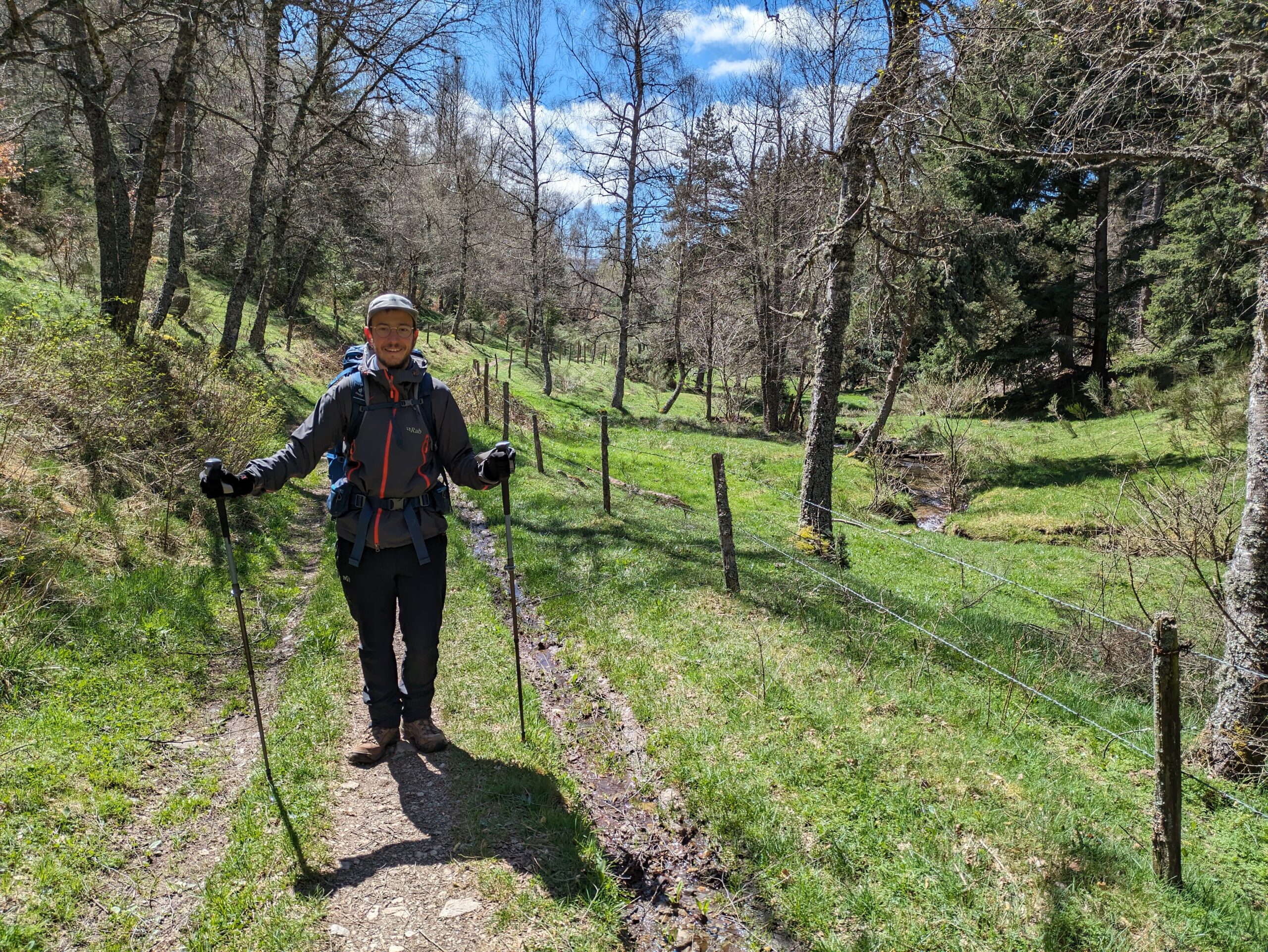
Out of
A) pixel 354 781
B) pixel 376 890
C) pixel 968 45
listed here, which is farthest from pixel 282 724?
pixel 968 45

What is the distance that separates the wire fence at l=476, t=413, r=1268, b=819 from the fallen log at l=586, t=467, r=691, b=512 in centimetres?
36

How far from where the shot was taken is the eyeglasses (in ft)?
13.5

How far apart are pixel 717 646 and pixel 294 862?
367cm

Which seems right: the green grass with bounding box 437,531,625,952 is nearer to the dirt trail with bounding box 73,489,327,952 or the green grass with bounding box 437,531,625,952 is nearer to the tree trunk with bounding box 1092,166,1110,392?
the dirt trail with bounding box 73,489,327,952

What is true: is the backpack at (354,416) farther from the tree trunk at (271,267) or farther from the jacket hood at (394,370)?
the tree trunk at (271,267)

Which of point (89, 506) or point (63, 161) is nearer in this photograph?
point (89, 506)

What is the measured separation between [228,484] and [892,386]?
21.1m

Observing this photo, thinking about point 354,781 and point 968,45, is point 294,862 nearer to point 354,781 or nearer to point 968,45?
point 354,781

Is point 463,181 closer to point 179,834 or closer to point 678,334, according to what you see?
point 678,334

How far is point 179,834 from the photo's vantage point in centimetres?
373

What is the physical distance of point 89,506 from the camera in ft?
22.6

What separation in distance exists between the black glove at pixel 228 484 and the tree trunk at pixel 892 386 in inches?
794

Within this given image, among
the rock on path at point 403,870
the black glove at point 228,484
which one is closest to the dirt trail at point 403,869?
the rock on path at point 403,870

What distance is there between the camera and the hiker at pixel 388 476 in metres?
4.11
